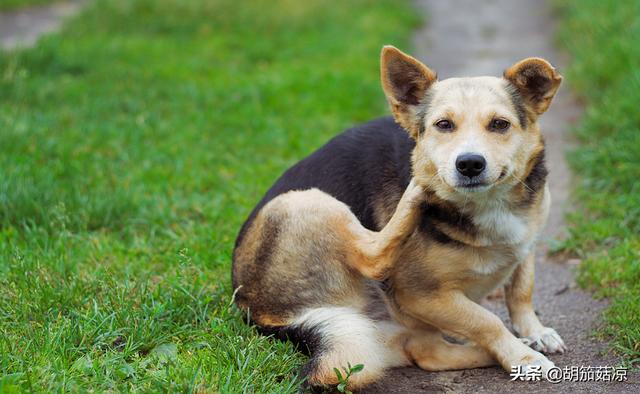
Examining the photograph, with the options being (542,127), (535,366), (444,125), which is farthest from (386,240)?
(542,127)

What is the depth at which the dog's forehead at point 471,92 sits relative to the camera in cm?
356

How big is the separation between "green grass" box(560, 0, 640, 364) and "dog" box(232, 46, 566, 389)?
0.62 meters

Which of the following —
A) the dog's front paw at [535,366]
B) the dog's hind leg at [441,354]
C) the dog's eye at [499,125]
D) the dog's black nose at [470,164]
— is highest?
the dog's eye at [499,125]

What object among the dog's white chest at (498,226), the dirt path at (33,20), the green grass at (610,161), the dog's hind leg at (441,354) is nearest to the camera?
A: the dog's white chest at (498,226)

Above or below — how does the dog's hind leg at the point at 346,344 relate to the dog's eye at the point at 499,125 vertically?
below

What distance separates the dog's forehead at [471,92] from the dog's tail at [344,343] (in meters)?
1.06

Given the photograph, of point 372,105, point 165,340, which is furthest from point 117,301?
point 372,105

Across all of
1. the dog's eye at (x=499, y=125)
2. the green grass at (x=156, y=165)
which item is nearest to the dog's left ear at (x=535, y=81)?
the dog's eye at (x=499, y=125)

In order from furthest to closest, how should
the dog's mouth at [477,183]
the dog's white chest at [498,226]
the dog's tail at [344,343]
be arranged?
the dog's white chest at [498,226] → the dog's mouth at [477,183] → the dog's tail at [344,343]

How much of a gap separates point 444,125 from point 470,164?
0.30 meters

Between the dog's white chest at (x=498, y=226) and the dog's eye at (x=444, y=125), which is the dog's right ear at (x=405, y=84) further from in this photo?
the dog's white chest at (x=498, y=226)

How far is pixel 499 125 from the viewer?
3.52 meters

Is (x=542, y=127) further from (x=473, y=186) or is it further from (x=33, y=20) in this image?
(x=33, y=20)

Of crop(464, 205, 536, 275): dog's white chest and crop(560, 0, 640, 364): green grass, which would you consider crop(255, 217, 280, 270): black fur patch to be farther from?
crop(560, 0, 640, 364): green grass
